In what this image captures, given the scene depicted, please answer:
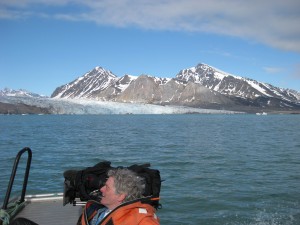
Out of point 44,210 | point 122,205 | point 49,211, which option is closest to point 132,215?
point 122,205

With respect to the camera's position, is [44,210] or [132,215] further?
[44,210]

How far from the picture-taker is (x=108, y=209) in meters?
3.69

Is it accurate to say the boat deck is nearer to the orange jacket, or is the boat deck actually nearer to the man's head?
the man's head

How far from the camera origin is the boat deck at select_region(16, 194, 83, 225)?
275 inches

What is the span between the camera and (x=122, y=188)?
3520 mm

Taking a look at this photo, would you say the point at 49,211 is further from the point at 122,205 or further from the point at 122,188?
the point at 122,205

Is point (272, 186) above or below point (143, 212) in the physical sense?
below

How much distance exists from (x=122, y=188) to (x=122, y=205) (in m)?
0.22

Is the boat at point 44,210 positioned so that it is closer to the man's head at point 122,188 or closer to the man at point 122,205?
the man at point 122,205

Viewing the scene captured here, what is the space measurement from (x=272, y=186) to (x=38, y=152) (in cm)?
1840

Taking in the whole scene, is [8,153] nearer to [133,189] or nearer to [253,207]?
[253,207]

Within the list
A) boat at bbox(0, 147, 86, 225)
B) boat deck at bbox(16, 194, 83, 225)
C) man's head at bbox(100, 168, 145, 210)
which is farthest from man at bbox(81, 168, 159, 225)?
boat deck at bbox(16, 194, 83, 225)

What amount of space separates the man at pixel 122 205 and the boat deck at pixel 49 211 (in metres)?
3.18

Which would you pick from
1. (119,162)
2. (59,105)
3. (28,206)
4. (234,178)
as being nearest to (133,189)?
(28,206)
